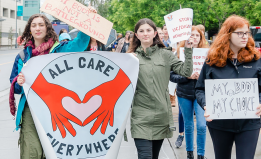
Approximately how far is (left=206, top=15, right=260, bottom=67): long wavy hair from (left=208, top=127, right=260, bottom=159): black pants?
65 centimetres

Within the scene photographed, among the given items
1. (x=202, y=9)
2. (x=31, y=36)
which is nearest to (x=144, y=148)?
(x=31, y=36)

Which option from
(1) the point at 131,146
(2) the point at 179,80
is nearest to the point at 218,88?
(2) the point at 179,80

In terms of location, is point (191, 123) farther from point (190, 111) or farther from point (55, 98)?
point (55, 98)

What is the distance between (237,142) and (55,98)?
172cm

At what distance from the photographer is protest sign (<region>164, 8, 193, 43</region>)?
486cm

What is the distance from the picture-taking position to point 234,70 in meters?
3.12

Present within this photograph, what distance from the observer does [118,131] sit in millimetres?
3236

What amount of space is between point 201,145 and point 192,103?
Answer: 0.60 metres

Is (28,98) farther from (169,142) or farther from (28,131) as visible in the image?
(169,142)

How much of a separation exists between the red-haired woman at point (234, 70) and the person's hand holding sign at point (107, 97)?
0.77m

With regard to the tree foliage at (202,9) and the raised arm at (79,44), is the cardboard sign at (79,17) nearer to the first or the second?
the raised arm at (79,44)

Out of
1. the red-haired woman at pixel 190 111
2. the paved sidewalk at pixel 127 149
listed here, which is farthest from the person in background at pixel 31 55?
the paved sidewalk at pixel 127 149

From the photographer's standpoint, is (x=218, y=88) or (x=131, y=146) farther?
(x=131, y=146)

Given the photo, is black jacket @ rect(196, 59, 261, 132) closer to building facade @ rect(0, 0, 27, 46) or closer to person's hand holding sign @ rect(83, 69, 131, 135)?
person's hand holding sign @ rect(83, 69, 131, 135)
